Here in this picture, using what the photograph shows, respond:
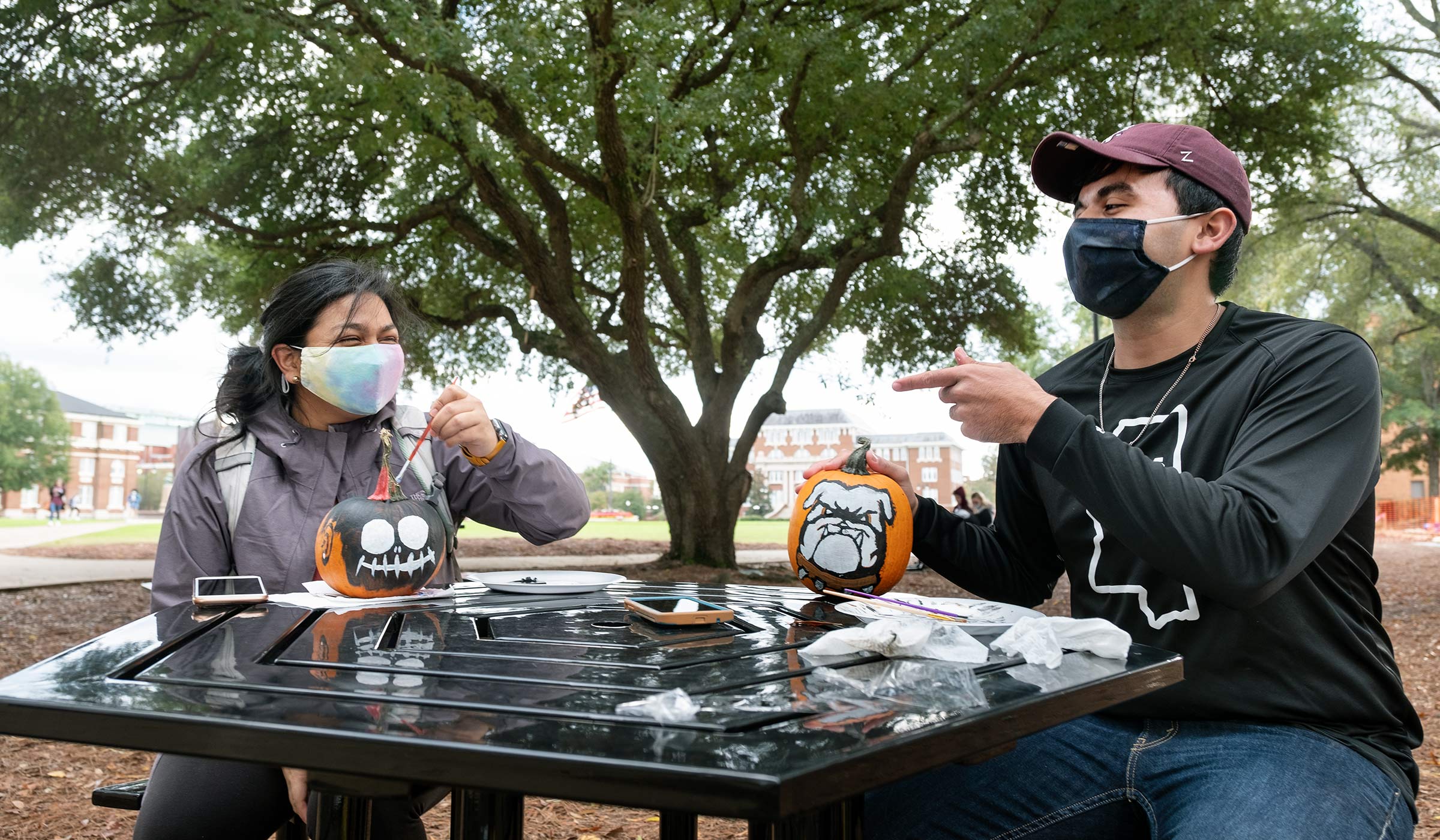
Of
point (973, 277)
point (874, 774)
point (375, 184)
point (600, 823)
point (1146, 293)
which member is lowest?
point (600, 823)

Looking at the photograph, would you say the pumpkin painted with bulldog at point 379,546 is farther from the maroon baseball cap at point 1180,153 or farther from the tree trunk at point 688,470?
the tree trunk at point 688,470

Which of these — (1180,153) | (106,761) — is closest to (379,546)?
(1180,153)

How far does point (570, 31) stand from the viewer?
369 inches

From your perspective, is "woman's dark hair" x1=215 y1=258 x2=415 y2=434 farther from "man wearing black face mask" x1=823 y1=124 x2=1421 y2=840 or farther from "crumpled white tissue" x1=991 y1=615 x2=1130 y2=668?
"crumpled white tissue" x1=991 y1=615 x2=1130 y2=668

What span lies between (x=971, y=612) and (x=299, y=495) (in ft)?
5.33

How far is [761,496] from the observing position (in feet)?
193

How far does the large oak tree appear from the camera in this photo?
29.3ft

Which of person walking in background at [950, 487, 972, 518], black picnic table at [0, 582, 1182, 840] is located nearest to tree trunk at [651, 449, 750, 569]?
person walking in background at [950, 487, 972, 518]

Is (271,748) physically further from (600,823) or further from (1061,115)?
(1061,115)

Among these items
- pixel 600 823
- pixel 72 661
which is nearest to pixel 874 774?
pixel 72 661

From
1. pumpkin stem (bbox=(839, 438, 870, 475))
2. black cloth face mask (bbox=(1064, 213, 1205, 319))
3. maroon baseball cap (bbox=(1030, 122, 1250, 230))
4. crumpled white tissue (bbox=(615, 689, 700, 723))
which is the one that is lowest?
crumpled white tissue (bbox=(615, 689, 700, 723))

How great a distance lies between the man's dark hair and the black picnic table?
112 centimetres

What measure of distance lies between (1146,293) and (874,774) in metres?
1.66

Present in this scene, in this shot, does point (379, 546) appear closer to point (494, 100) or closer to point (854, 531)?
point (854, 531)
